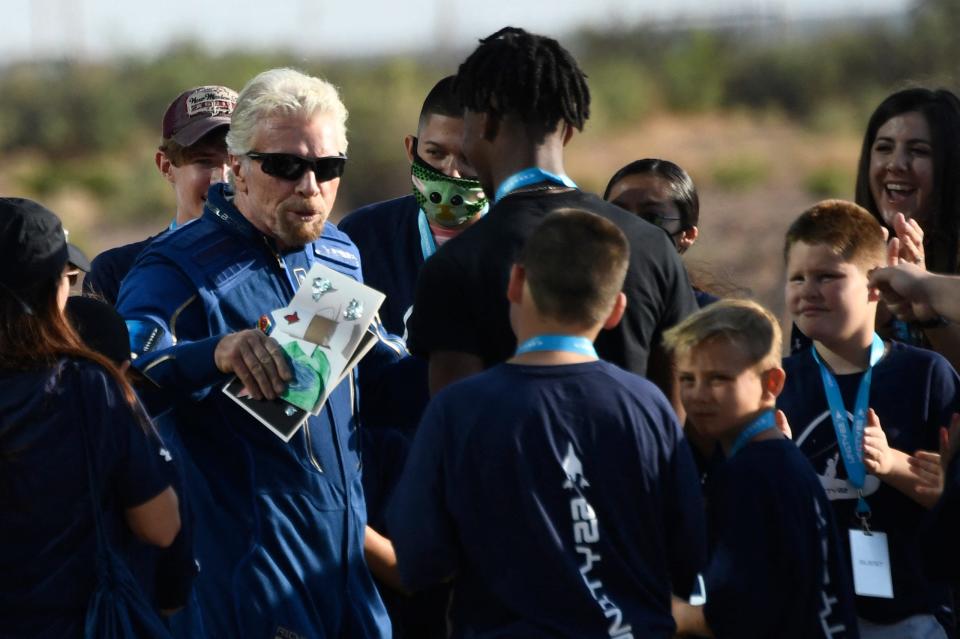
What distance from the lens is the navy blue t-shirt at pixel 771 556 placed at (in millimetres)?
4383

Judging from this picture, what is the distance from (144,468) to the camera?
167 inches

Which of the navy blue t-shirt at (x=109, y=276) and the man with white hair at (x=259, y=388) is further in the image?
the navy blue t-shirt at (x=109, y=276)

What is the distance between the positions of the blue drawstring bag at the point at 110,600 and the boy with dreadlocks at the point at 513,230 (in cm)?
95

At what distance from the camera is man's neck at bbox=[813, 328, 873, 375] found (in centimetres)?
539

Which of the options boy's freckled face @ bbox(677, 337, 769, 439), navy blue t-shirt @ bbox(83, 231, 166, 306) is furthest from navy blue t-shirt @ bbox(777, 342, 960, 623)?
navy blue t-shirt @ bbox(83, 231, 166, 306)

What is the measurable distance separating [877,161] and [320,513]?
9.50 feet

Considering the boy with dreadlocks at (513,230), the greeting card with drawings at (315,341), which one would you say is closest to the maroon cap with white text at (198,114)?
the greeting card with drawings at (315,341)

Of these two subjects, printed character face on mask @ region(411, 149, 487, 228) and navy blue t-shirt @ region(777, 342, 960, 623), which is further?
printed character face on mask @ region(411, 149, 487, 228)

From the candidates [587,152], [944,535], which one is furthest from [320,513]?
[587,152]

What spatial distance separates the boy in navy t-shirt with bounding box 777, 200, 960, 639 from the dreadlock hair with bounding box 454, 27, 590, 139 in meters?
1.18

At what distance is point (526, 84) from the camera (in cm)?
462

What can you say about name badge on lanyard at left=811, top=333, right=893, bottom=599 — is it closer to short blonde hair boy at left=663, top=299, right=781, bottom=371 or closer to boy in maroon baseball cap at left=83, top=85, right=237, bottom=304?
short blonde hair boy at left=663, top=299, right=781, bottom=371

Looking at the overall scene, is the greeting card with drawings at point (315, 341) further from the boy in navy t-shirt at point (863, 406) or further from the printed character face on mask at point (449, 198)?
the boy in navy t-shirt at point (863, 406)

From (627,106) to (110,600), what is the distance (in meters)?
43.5
